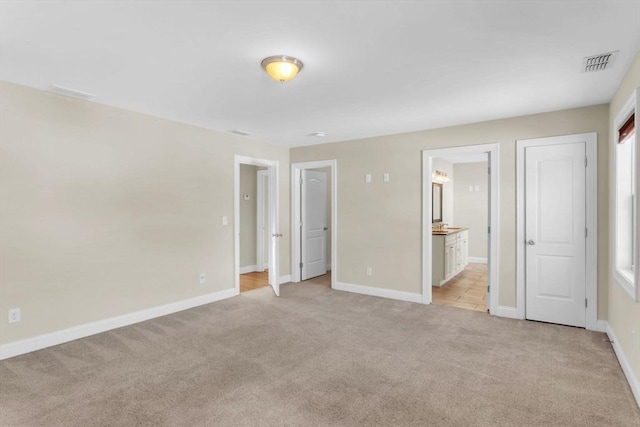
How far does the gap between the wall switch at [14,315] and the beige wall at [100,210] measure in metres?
0.05

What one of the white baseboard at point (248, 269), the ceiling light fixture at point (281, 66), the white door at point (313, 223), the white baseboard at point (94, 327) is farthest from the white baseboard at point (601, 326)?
the white baseboard at point (248, 269)

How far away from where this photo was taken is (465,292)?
5445 millimetres

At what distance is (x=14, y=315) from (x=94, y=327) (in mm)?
703

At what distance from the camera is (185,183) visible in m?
4.47

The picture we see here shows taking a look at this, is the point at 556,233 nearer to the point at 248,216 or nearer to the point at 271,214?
the point at 271,214

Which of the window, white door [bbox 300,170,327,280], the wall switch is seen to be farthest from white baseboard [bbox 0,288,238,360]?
the window

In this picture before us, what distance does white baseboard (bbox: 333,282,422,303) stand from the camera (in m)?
4.92

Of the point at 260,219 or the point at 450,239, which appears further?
the point at 260,219

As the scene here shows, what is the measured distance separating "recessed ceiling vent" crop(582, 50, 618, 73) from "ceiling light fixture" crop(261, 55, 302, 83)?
7.21ft

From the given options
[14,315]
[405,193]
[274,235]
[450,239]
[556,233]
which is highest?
[405,193]

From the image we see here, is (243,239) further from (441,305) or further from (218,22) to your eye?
Answer: (218,22)

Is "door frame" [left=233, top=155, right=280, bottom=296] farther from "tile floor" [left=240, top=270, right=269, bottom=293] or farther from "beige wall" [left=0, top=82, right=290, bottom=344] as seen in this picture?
"tile floor" [left=240, top=270, right=269, bottom=293]

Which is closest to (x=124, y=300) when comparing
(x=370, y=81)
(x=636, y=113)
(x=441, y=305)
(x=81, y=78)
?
(x=81, y=78)

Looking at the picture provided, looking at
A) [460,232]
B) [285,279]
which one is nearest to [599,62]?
[460,232]
